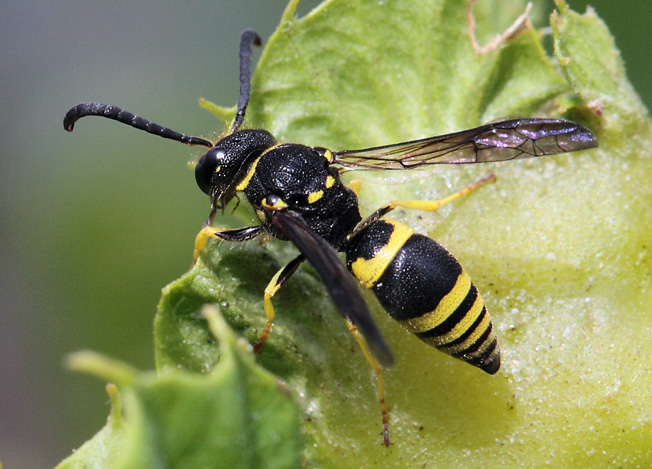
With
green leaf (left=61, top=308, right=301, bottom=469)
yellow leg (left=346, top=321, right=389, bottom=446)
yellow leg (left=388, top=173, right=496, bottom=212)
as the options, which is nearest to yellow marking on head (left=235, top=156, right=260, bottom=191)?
yellow leg (left=388, top=173, right=496, bottom=212)

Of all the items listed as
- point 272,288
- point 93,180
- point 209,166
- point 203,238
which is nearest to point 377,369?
point 272,288

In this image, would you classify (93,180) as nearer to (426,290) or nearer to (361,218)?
(361,218)

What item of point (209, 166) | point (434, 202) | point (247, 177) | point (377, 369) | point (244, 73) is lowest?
point (377, 369)

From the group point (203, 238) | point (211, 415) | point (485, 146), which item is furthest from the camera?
point (485, 146)

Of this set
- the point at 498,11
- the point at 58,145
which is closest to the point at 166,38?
the point at 58,145

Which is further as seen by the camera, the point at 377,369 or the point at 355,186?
the point at 355,186

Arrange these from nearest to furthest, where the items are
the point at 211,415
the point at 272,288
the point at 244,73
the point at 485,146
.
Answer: the point at 211,415
the point at 272,288
the point at 485,146
the point at 244,73

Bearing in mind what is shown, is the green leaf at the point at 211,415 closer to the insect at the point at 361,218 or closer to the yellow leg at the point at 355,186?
the insect at the point at 361,218
